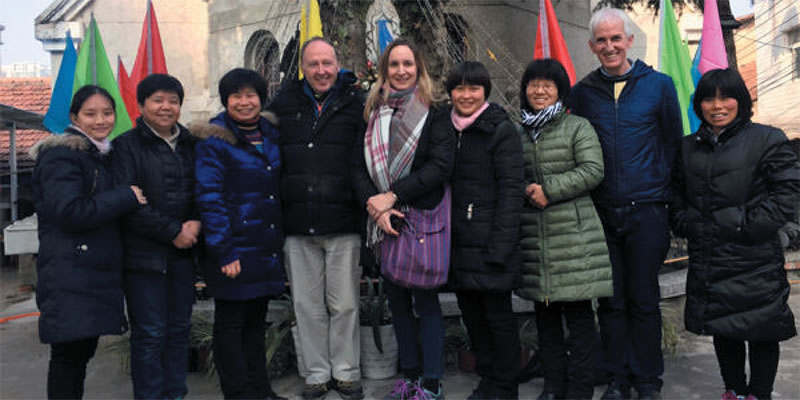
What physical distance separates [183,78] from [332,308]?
9049mm

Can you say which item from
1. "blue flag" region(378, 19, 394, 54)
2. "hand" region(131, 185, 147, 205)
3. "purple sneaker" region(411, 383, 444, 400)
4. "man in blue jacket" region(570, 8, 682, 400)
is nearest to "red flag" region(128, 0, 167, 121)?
"blue flag" region(378, 19, 394, 54)

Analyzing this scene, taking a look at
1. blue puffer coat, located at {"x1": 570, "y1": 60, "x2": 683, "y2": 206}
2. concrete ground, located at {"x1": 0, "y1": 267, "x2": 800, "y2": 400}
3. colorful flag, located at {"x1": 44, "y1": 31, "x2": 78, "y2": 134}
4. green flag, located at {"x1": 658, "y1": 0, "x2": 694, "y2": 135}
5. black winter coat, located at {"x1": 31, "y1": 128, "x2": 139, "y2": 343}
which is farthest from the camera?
colorful flag, located at {"x1": 44, "y1": 31, "x2": 78, "y2": 134}

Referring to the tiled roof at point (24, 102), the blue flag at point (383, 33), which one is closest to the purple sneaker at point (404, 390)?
the blue flag at point (383, 33)

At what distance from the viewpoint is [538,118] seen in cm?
327

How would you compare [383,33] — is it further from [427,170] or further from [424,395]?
[424,395]

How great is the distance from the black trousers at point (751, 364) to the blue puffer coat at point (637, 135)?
84cm

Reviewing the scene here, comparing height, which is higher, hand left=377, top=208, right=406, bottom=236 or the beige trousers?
hand left=377, top=208, right=406, bottom=236

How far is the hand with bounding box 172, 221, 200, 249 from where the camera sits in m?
3.23

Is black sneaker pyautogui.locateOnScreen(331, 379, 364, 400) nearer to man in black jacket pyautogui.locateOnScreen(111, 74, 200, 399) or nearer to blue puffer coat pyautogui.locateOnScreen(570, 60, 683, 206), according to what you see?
man in black jacket pyautogui.locateOnScreen(111, 74, 200, 399)

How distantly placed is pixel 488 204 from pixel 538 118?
55 centimetres

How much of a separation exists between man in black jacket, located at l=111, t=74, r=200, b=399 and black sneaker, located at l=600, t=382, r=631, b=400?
8.14ft

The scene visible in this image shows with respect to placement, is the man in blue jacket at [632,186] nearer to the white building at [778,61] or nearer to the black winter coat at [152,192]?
the black winter coat at [152,192]

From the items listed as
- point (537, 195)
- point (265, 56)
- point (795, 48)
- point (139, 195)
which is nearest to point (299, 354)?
point (139, 195)

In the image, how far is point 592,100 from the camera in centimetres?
345
